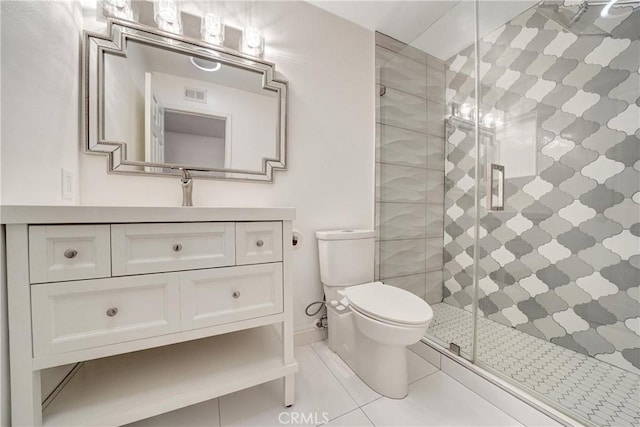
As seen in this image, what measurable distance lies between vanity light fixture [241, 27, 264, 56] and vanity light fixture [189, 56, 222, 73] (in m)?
0.18

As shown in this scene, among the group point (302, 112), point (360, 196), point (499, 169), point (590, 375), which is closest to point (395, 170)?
point (360, 196)

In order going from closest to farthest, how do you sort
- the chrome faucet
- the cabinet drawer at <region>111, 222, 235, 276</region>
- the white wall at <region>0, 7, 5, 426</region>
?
the white wall at <region>0, 7, 5, 426</region> → the cabinet drawer at <region>111, 222, 235, 276</region> → the chrome faucet

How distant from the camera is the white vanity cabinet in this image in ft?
2.15

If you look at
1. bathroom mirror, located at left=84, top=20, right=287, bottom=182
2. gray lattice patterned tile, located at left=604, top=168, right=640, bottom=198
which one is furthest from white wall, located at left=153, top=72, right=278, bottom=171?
gray lattice patterned tile, located at left=604, top=168, right=640, bottom=198

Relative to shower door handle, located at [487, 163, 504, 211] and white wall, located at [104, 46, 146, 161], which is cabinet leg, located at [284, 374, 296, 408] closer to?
white wall, located at [104, 46, 146, 161]

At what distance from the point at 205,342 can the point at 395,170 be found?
162cm

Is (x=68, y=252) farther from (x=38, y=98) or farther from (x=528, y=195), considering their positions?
(x=528, y=195)

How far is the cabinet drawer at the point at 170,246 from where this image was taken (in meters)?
0.75

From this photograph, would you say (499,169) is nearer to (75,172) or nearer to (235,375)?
(235,375)

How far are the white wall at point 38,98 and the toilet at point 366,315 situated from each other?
1.19 m

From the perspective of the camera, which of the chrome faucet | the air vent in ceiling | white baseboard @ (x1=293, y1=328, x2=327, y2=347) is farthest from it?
white baseboard @ (x1=293, y1=328, x2=327, y2=347)

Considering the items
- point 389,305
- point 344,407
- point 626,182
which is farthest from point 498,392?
point 626,182

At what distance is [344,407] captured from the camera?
1019 mm

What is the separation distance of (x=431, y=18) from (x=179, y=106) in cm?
175
